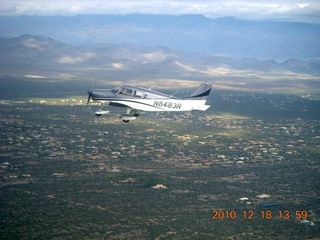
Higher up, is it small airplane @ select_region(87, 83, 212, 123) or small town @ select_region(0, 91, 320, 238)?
small airplane @ select_region(87, 83, 212, 123)

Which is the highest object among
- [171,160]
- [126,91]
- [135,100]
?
[126,91]

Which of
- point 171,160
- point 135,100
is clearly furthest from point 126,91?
point 171,160

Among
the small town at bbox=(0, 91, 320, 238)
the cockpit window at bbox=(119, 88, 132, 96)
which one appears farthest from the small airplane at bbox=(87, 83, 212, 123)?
the small town at bbox=(0, 91, 320, 238)

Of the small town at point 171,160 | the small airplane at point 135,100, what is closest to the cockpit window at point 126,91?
the small airplane at point 135,100

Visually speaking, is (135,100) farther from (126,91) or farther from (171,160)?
(171,160)

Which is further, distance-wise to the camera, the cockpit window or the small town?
the small town

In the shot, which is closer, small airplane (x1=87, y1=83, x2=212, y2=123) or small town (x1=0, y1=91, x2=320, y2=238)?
small airplane (x1=87, y1=83, x2=212, y2=123)

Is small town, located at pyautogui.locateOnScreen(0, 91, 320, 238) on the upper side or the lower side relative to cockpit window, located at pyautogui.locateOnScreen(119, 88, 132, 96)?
lower

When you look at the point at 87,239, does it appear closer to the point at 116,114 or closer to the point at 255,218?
the point at 255,218

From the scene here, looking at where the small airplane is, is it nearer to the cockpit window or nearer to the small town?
the cockpit window

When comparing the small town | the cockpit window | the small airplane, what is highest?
the cockpit window

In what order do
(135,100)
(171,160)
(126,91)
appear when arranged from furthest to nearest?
(171,160) < (126,91) < (135,100)

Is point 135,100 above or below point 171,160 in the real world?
above

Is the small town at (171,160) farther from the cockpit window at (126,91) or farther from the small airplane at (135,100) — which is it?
the cockpit window at (126,91)
